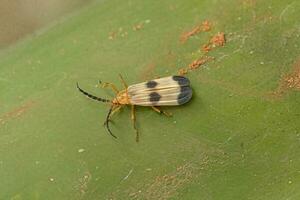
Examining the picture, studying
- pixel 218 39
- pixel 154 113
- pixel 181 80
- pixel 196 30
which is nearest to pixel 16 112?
pixel 154 113

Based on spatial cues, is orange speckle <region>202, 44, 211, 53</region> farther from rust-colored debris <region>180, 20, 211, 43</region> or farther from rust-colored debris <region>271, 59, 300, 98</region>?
rust-colored debris <region>271, 59, 300, 98</region>

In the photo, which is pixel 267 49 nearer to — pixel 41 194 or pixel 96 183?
pixel 96 183

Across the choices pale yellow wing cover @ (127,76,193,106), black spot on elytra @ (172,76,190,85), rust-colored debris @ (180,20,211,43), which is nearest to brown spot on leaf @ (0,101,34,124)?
pale yellow wing cover @ (127,76,193,106)

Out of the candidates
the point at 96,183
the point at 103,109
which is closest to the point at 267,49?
the point at 103,109

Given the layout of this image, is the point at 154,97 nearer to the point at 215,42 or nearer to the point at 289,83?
the point at 215,42

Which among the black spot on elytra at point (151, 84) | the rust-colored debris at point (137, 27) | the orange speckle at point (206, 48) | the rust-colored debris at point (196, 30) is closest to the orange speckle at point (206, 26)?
the rust-colored debris at point (196, 30)

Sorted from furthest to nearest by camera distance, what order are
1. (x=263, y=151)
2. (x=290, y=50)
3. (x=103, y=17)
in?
1. (x=103, y=17)
2. (x=290, y=50)
3. (x=263, y=151)
